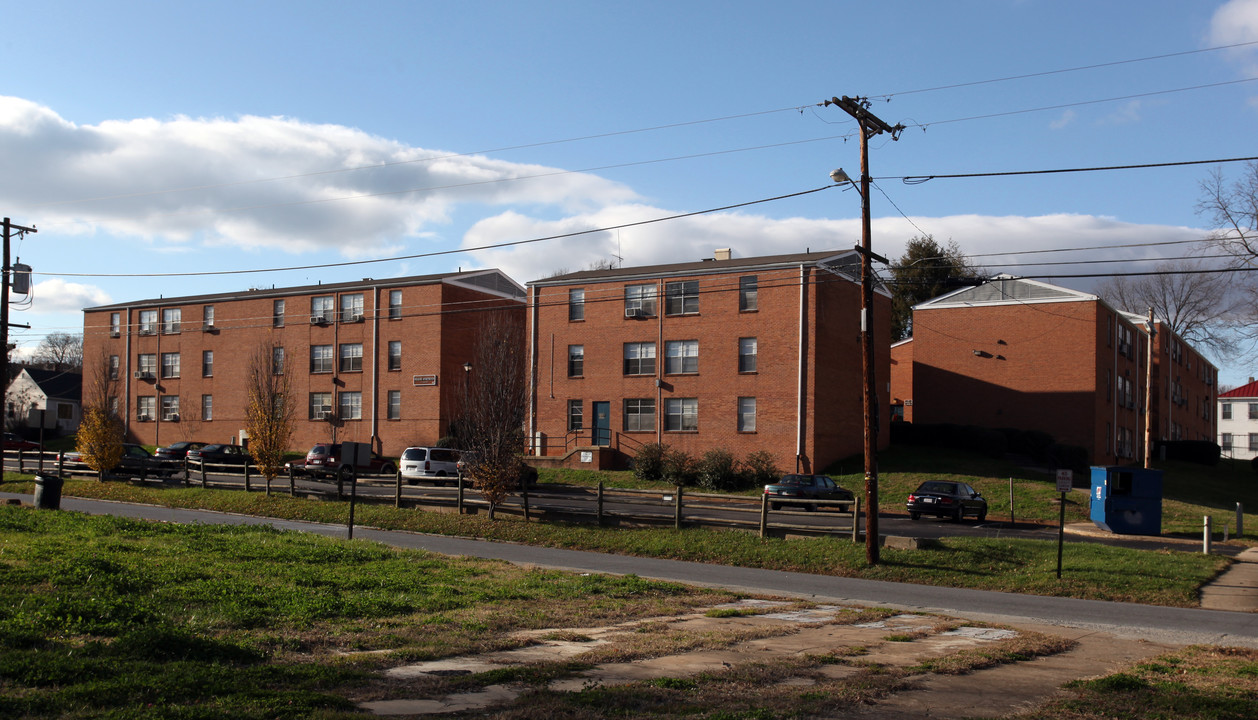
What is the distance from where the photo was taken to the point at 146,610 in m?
10.9

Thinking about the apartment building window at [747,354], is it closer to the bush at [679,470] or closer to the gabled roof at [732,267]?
the gabled roof at [732,267]

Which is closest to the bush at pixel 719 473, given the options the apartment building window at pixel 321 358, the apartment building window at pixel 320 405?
the apartment building window at pixel 320 405

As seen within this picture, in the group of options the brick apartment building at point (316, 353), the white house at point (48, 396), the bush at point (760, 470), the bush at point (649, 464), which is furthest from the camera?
the white house at point (48, 396)

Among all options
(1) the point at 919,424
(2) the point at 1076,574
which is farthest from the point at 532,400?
(2) the point at 1076,574

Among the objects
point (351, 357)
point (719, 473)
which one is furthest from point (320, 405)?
point (719, 473)

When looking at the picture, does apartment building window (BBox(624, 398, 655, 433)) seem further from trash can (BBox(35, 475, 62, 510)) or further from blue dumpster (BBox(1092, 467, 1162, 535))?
trash can (BBox(35, 475, 62, 510))

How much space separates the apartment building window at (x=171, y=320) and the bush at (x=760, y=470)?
41679 mm

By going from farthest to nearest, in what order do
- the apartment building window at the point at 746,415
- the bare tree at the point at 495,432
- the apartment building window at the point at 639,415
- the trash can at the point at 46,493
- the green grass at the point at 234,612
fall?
the apartment building window at the point at 639,415, the apartment building window at the point at 746,415, the bare tree at the point at 495,432, the trash can at the point at 46,493, the green grass at the point at 234,612

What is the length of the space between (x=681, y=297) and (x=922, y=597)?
31295 millimetres

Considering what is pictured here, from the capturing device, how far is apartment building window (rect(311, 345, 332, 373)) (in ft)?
192

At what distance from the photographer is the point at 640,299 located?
48.8 m

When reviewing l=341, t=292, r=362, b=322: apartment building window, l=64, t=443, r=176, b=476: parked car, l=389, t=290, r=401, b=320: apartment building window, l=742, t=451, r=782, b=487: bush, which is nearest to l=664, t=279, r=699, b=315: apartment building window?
l=742, t=451, r=782, b=487: bush

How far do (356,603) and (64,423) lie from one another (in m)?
88.5

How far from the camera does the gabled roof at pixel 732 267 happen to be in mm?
44912
